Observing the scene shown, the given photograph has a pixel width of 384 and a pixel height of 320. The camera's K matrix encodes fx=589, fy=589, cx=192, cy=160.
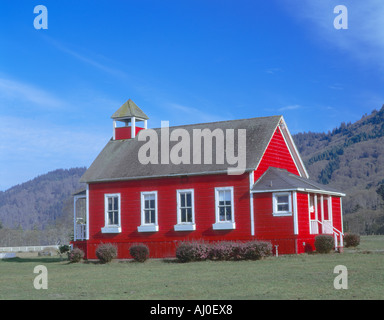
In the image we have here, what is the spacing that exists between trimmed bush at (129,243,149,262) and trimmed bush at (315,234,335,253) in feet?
29.3

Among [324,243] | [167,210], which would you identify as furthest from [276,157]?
[167,210]

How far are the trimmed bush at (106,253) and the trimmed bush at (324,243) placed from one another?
10.9 metres

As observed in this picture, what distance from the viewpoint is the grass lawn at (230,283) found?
15242 millimetres

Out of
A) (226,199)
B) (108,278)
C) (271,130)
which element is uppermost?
(271,130)

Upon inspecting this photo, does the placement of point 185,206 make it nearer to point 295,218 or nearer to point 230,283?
point 295,218

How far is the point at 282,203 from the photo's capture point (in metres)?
30.2

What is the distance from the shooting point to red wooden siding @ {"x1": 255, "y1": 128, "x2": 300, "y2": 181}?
32.1 metres

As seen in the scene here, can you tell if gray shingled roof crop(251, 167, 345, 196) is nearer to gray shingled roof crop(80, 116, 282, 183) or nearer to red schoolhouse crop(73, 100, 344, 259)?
red schoolhouse crop(73, 100, 344, 259)

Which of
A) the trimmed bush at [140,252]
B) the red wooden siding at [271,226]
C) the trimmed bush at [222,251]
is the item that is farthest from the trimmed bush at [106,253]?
the red wooden siding at [271,226]

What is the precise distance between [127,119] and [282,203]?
513 inches
